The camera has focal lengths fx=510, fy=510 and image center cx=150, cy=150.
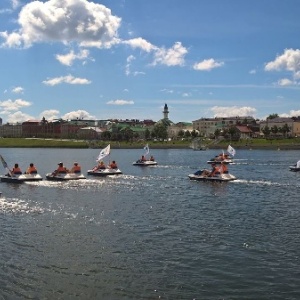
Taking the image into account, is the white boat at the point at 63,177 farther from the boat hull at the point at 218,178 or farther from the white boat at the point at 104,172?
the boat hull at the point at 218,178

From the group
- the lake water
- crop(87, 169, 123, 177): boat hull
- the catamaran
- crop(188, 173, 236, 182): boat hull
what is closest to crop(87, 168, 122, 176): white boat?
crop(87, 169, 123, 177): boat hull

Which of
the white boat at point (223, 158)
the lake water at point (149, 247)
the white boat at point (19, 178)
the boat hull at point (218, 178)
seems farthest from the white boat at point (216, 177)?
the white boat at point (19, 178)

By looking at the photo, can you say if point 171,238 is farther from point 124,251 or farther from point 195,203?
point 195,203

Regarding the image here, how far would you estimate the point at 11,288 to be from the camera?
72.6 feet

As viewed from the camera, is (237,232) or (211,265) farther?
(237,232)

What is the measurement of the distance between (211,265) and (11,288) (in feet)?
31.4

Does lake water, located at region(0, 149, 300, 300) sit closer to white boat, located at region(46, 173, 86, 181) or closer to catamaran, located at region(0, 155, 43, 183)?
catamaran, located at region(0, 155, 43, 183)

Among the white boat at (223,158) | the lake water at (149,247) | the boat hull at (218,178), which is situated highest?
the white boat at (223,158)

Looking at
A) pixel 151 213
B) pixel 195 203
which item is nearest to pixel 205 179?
pixel 195 203

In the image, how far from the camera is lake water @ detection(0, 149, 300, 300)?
22.1 m

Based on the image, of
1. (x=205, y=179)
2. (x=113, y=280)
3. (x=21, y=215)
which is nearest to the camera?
(x=113, y=280)

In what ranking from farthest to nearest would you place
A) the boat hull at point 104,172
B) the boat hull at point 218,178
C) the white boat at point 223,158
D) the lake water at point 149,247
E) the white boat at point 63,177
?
the white boat at point 223,158 < the boat hull at point 104,172 < the white boat at point 63,177 < the boat hull at point 218,178 < the lake water at point 149,247

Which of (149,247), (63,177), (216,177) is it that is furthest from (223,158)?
(149,247)

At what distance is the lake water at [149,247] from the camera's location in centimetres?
2214
